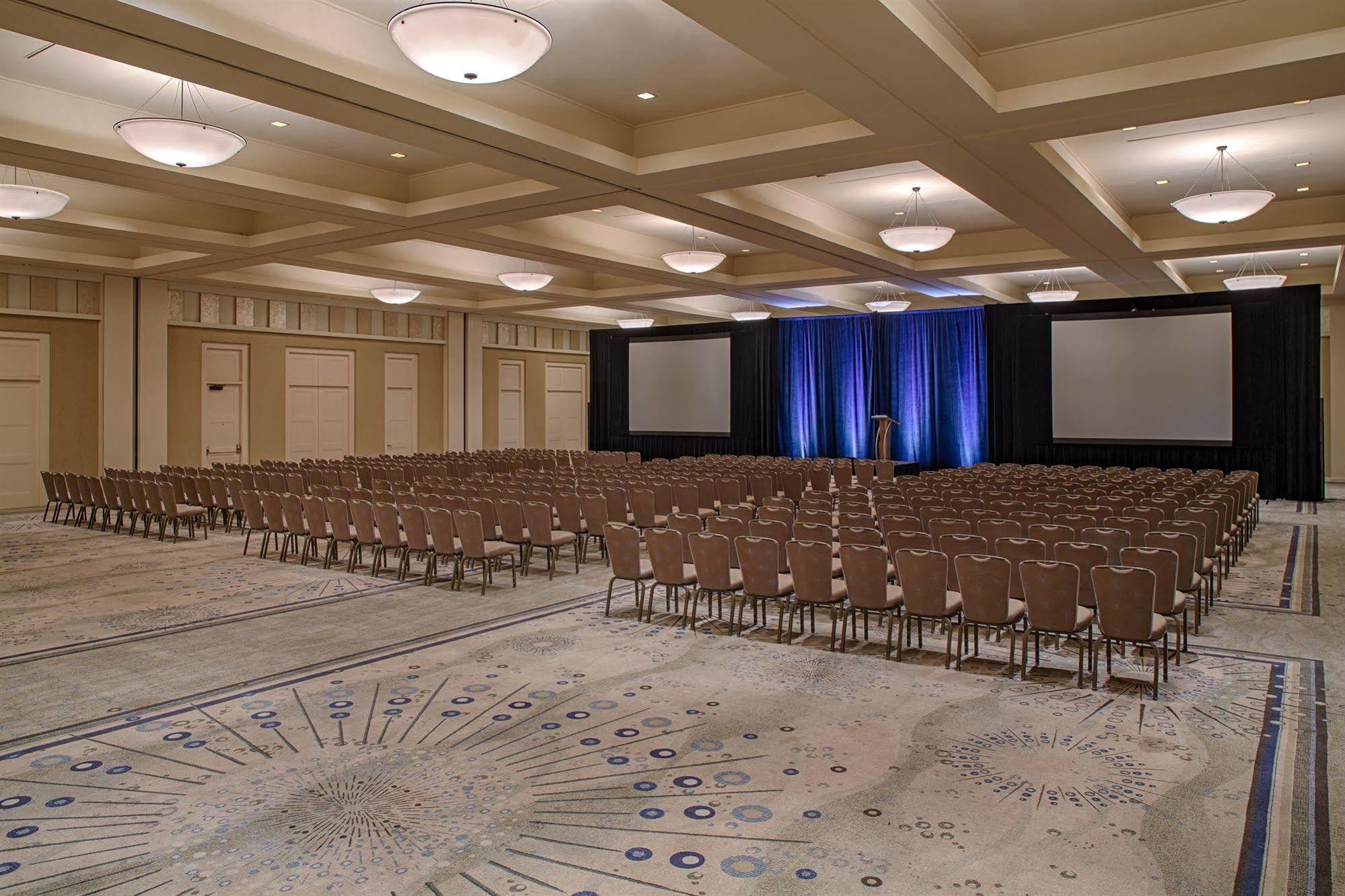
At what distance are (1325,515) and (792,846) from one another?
15310 millimetres

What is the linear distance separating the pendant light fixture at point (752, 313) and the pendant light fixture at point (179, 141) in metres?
15.8

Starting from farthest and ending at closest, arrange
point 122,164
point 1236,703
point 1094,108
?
point 122,164 → point 1094,108 → point 1236,703

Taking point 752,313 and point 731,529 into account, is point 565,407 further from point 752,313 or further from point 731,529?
point 731,529

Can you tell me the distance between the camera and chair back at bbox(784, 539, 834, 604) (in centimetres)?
646

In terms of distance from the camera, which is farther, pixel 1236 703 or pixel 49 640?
pixel 49 640

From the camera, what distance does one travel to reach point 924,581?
20.1 feet

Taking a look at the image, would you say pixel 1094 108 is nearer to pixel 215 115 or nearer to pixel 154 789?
pixel 154 789

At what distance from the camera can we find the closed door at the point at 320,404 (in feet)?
64.5

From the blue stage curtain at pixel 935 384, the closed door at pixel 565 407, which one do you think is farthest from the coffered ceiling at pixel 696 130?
the closed door at pixel 565 407

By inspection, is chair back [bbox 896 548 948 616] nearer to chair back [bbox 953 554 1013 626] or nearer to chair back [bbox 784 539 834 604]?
chair back [bbox 953 554 1013 626]

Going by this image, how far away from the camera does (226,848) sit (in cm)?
345

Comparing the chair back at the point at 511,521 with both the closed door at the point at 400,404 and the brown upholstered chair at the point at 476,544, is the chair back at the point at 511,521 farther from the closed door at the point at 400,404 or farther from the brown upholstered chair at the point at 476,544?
the closed door at the point at 400,404

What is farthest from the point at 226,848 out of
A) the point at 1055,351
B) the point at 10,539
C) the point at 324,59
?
the point at 1055,351

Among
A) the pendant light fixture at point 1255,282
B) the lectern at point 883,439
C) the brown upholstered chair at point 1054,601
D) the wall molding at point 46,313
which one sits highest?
the pendant light fixture at point 1255,282
